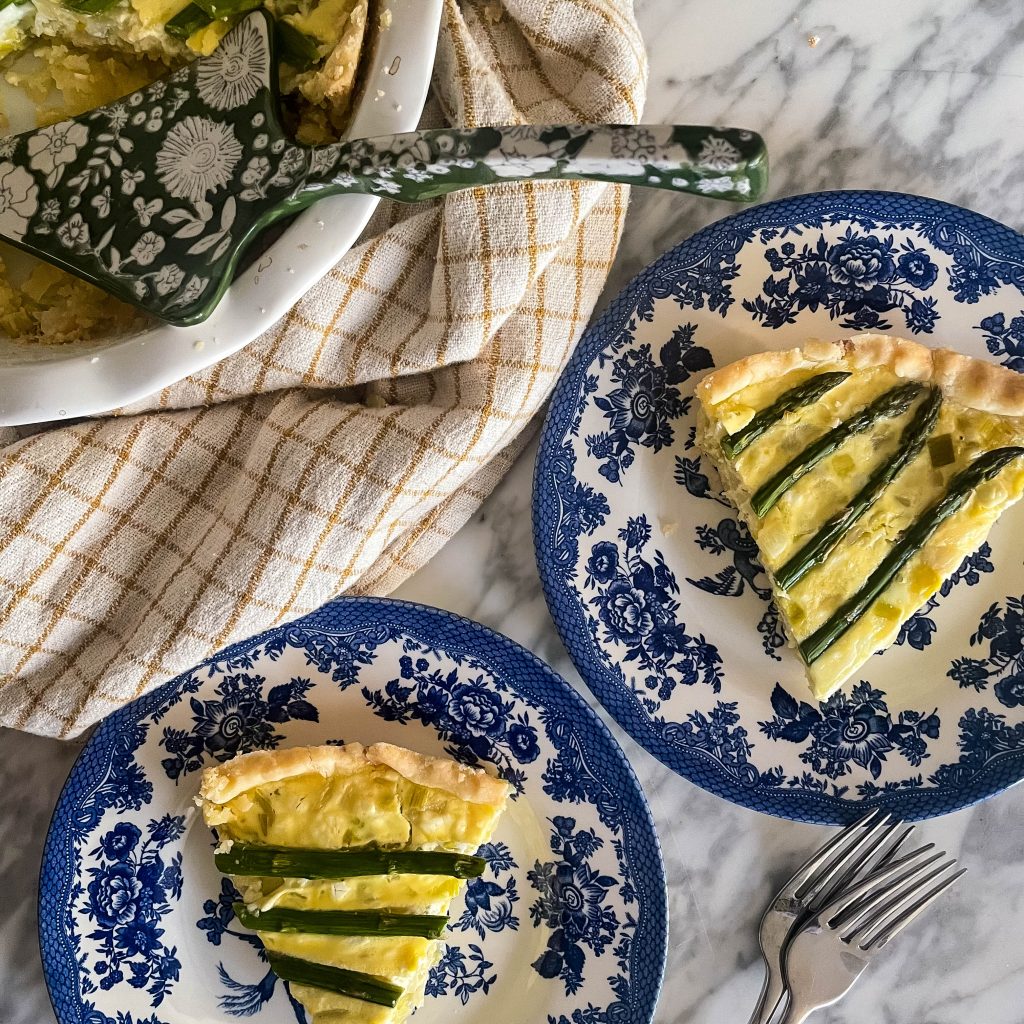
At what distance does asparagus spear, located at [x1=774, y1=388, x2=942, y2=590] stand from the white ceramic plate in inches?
50.3

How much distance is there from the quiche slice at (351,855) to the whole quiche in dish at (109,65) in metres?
1.11

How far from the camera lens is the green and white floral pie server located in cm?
193

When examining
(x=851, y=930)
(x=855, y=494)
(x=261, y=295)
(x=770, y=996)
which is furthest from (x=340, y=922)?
(x=855, y=494)

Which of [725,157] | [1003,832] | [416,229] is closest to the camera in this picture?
[725,157]

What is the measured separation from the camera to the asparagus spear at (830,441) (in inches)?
94.5

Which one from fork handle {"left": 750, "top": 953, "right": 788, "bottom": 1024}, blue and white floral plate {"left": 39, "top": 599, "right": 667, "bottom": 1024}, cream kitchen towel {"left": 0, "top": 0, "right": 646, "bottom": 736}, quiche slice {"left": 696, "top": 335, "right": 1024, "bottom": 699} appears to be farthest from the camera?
fork handle {"left": 750, "top": 953, "right": 788, "bottom": 1024}

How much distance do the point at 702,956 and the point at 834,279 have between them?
1.77m

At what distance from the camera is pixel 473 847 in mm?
2500

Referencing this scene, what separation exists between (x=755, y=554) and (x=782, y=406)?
40 centimetres

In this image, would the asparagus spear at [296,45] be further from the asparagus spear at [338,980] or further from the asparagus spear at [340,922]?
the asparagus spear at [338,980]

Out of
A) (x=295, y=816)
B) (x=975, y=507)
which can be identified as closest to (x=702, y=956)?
(x=295, y=816)

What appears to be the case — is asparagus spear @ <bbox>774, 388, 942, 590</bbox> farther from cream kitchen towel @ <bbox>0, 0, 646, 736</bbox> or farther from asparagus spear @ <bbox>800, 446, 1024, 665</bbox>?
cream kitchen towel @ <bbox>0, 0, 646, 736</bbox>

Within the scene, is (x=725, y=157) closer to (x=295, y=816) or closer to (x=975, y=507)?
(x=975, y=507)

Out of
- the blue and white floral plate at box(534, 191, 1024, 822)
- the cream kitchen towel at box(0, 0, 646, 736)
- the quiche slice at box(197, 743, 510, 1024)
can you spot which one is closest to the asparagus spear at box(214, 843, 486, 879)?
the quiche slice at box(197, 743, 510, 1024)
